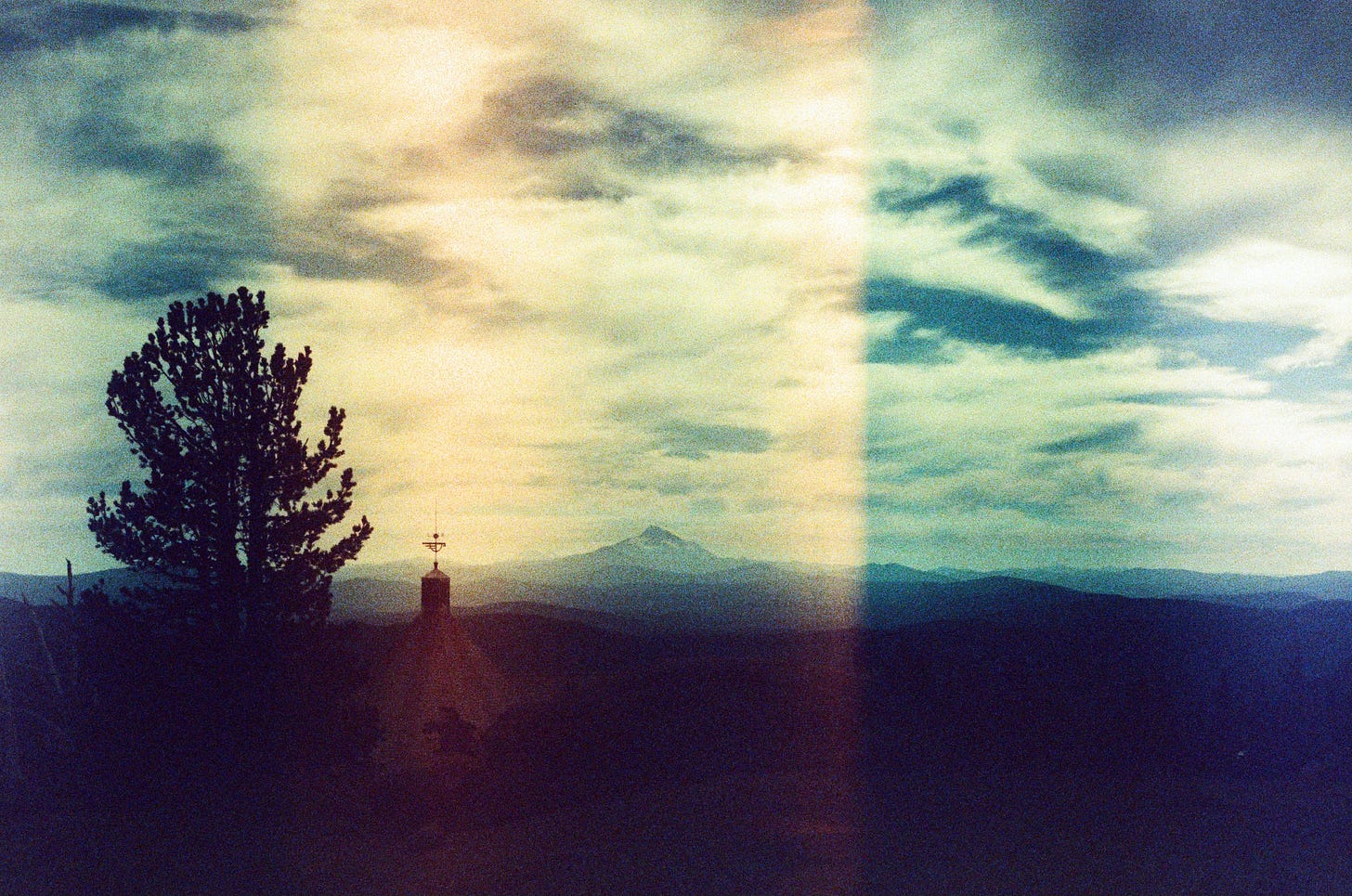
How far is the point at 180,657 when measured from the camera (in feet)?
67.7

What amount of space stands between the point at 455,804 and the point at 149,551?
23.9 feet

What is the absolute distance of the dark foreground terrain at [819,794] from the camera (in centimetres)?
1518

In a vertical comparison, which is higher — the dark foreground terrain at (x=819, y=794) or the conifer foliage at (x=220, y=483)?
the conifer foliage at (x=220, y=483)

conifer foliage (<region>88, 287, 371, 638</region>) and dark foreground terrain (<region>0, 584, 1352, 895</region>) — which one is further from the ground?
conifer foliage (<region>88, 287, 371, 638</region>)

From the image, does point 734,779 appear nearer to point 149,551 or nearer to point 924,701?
point 924,701

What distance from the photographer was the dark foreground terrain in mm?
15180

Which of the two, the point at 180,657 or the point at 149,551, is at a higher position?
the point at 149,551

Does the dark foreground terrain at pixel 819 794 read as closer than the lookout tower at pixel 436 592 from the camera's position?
Yes

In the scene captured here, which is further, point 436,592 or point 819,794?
point 436,592

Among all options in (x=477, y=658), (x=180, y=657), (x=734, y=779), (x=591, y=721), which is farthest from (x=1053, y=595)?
(x=180, y=657)

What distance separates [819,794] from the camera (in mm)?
18453

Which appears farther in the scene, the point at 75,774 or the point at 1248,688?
the point at 1248,688

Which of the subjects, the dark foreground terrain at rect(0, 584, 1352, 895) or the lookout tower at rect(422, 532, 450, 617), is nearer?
the dark foreground terrain at rect(0, 584, 1352, 895)

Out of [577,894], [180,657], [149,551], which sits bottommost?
[577,894]
